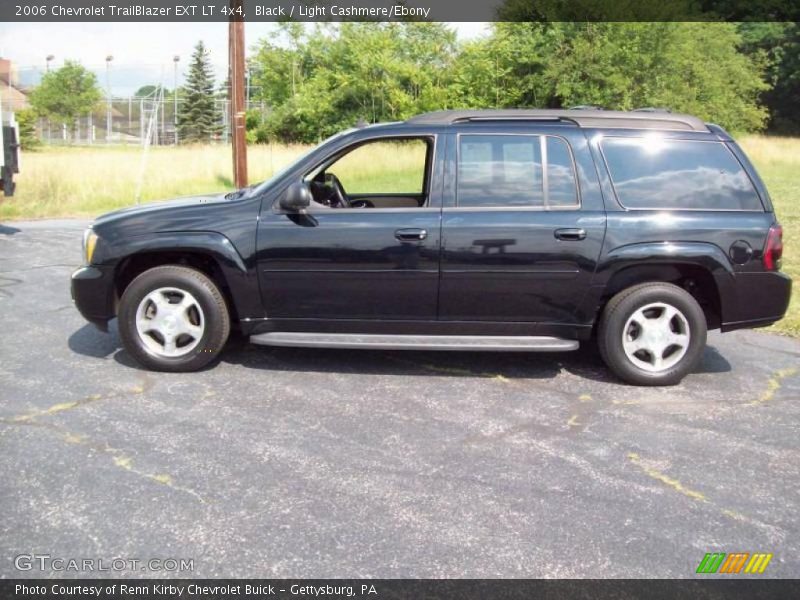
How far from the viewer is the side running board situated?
4.93 meters

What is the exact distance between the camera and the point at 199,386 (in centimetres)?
488

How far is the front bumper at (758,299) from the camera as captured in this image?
4984mm

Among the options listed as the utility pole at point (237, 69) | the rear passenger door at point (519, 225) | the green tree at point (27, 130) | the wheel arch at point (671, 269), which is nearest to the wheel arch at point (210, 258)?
the rear passenger door at point (519, 225)

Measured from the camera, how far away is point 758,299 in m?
5.02

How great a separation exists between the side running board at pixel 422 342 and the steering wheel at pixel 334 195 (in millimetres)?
1058

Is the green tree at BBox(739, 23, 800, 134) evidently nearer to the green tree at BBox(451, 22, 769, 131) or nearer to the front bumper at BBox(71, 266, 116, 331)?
the green tree at BBox(451, 22, 769, 131)

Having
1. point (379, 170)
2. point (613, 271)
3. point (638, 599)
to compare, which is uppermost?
point (379, 170)

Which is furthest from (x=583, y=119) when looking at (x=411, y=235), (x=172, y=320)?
(x=172, y=320)

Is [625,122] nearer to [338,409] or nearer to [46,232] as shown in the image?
[338,409]

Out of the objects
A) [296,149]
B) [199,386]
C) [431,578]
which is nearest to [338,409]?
[199,386]

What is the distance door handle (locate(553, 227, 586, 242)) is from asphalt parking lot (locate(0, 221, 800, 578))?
1023mm

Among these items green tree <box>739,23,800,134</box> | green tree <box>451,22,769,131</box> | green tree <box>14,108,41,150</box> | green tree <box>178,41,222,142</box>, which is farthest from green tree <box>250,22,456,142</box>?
green tree <box>739,23,800,134</box>

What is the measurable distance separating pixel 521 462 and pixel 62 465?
2.30 meters

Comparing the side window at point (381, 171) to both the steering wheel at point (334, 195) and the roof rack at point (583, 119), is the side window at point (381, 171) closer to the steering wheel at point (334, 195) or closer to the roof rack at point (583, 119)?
the steering wheel at point (334, 195)
